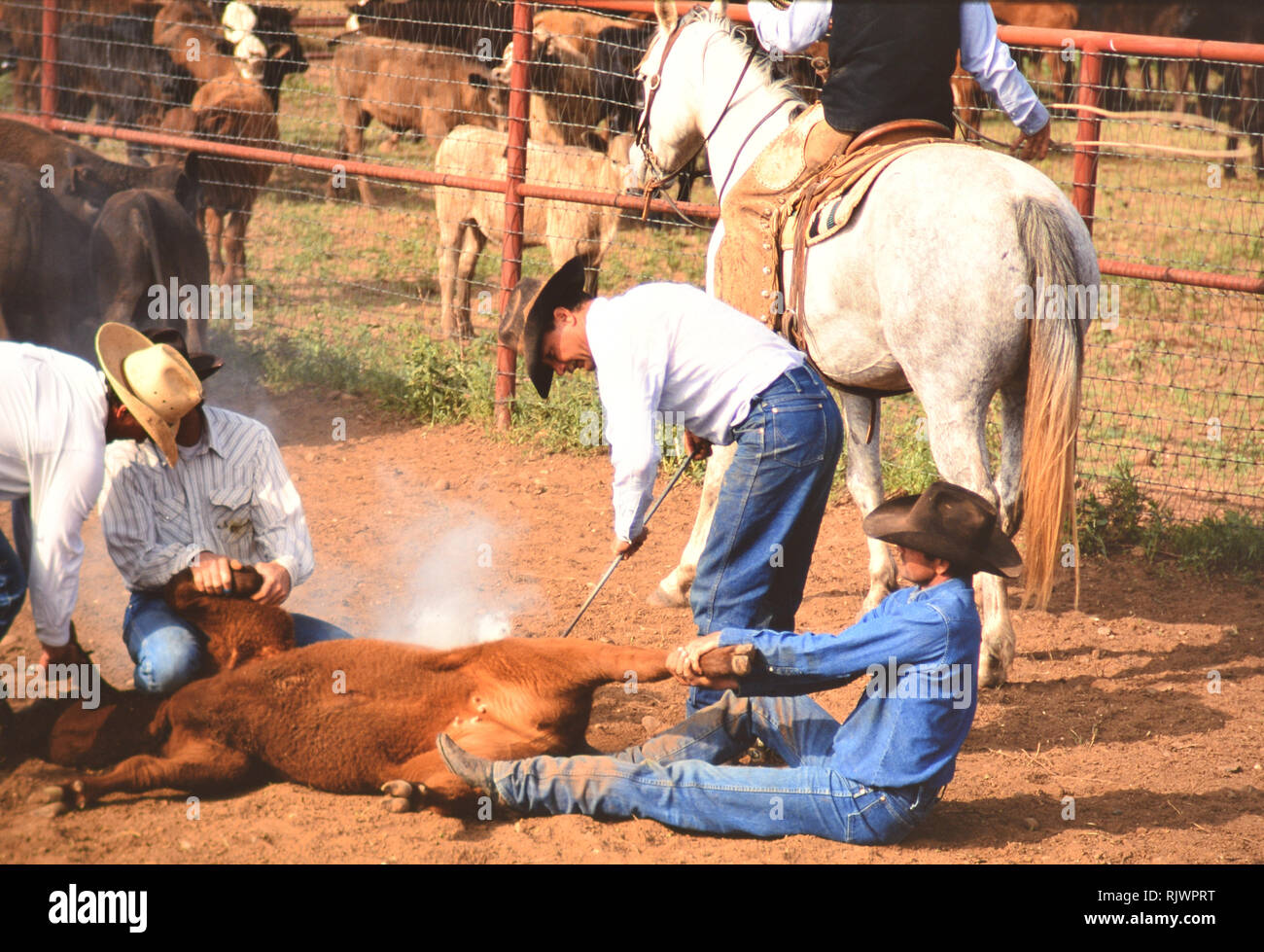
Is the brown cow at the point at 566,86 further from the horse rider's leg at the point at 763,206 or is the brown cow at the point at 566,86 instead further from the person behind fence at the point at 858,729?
the person behind fence at the point at 858,729

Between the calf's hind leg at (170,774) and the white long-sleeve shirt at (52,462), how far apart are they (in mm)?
444

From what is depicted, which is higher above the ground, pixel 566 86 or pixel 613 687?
pixel 566 86

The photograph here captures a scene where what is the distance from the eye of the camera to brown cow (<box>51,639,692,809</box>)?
11.9 ft

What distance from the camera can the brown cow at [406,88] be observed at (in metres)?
13.5

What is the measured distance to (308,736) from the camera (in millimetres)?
3676

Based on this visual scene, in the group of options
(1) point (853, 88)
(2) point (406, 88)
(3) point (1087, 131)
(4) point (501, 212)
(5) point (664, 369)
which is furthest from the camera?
(2) point (406, 88)

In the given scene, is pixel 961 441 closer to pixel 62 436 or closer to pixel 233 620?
pixel 233 620

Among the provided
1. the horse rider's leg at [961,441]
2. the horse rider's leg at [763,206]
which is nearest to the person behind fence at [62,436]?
the horse rider's leg at [763,206]

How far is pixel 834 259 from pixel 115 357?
2751mm

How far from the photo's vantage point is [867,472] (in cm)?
564

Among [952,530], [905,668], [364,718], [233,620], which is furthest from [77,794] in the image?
[952,530]

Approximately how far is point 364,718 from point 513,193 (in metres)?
4.90

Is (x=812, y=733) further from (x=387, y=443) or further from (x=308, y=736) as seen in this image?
(x=387, y=443)
